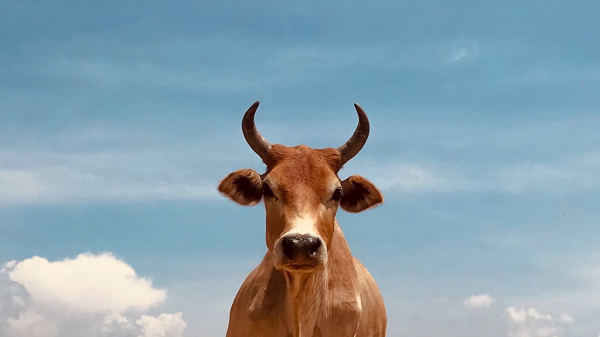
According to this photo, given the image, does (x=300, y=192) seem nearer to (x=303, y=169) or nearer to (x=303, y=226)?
(x=303, y=169)

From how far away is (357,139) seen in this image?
11.3 m

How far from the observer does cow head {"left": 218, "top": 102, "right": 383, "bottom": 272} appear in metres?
9.37

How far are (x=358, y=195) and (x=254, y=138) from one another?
173 centimetres

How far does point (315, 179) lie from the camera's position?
1029 centimetres

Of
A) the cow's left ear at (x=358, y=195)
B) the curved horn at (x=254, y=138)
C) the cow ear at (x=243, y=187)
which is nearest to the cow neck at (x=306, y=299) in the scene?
the cow's left ear at (x=358, y=195)

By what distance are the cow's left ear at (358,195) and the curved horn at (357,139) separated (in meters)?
0.33

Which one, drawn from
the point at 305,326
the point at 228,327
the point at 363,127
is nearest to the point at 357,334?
the point at 305,326

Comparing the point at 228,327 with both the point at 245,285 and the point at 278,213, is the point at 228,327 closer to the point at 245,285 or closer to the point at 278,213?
the point at 245,285

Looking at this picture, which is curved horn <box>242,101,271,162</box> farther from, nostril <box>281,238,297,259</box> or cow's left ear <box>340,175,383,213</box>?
nostril <box>281,238,297,259</box>

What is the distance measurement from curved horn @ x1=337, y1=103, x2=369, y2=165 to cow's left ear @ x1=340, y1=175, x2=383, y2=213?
1.09 ft

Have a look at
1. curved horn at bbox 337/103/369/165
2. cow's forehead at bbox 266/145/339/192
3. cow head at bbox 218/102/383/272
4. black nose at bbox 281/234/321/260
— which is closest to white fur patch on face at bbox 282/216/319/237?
cow head at bbox 218/102/383/272

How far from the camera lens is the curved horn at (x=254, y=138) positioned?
1111 centimetres

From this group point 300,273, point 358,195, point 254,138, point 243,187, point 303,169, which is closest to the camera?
point 303,169

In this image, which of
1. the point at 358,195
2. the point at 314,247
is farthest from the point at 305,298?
the point at 358,195
